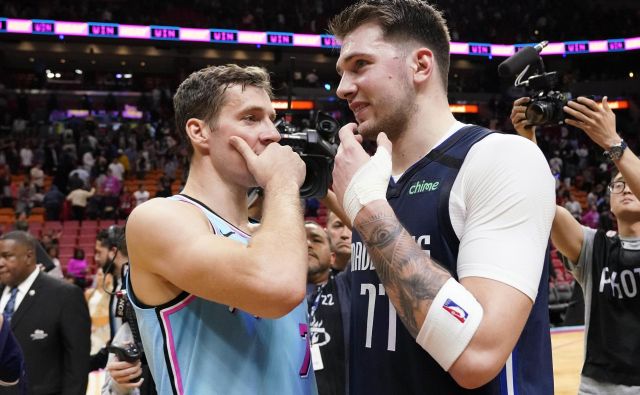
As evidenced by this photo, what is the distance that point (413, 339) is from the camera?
1.74 metres

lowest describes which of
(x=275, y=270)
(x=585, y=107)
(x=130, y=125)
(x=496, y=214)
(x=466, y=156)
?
(x=275, y=270)

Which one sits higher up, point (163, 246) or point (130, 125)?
point (130, 125)

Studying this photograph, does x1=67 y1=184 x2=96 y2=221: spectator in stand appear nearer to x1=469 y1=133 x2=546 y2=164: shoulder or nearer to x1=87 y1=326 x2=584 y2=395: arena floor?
x1=87 y1=326 x2=584 y2=395: arena floor

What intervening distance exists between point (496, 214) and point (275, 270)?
22.3 inches

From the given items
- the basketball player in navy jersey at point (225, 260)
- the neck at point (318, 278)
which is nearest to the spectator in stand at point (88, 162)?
the neck at point (318, 278)

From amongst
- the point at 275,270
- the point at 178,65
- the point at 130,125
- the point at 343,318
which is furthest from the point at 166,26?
the point at 275,270

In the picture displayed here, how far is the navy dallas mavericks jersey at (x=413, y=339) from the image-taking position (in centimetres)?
168

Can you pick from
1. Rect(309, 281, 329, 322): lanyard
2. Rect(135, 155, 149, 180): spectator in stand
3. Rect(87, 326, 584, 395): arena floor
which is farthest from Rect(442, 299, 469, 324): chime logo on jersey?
Rect(135, 155, 149, 180): spectator in stand

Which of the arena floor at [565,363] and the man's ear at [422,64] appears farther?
the arena floor at [565,363]

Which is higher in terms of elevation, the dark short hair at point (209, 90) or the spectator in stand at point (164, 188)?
the dark short hair at point (209, 90)

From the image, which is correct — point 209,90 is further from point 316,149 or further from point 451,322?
point 451,322

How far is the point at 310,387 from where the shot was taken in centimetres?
206

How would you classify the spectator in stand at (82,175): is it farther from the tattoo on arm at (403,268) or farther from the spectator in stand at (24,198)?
the tattoo on arm at (403,268)

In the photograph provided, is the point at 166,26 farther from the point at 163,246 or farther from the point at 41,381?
the point at 163,246
